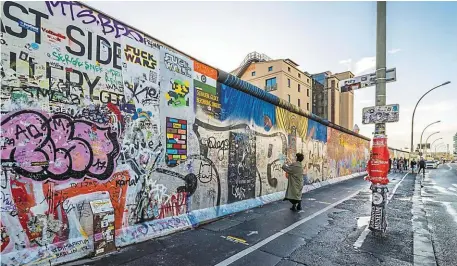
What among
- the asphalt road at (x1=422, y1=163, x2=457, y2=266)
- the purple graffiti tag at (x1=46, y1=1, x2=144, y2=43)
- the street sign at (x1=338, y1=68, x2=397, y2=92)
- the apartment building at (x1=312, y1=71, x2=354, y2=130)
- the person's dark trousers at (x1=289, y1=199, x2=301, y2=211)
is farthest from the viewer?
the apartment building at (x1=312, y1=71, x2=354, y2=130)

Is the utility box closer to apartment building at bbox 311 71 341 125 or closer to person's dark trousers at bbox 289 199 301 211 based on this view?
person's dark trousers at bbox 289 199 301 211

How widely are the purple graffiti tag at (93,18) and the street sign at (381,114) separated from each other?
17.7 feet

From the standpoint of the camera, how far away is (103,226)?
3.97m

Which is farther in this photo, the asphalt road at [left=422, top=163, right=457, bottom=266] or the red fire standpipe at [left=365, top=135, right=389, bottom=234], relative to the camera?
the red fire standpipe at [left=365, top=135, right=389, bottom=234]

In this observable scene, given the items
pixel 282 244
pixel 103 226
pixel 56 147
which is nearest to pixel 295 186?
pixel 282 244

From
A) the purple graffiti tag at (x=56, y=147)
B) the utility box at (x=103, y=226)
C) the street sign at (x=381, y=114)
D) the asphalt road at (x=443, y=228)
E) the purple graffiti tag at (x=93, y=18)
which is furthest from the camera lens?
the street sign at (x=381, y=114)

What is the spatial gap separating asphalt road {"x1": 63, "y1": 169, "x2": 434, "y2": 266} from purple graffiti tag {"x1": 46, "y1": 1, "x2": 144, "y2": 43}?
144 inches

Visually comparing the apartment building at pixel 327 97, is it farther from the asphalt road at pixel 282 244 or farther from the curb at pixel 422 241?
the asphalt road at pixel 282 244

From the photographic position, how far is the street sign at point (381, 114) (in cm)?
580

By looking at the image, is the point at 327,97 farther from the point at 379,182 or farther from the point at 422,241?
the point at 422,241

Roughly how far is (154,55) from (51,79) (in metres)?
2.00

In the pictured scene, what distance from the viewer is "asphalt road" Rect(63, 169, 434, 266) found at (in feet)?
12.6

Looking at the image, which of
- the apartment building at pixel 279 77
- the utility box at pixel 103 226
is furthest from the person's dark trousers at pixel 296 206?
the apartment building at pixel 279 77

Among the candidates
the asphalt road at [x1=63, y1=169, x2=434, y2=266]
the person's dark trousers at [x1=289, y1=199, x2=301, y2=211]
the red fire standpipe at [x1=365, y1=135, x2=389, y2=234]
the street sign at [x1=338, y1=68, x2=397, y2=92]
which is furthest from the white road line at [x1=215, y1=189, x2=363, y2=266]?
the street sign at [x1=338, y1=68, x2=397, y2=92]
